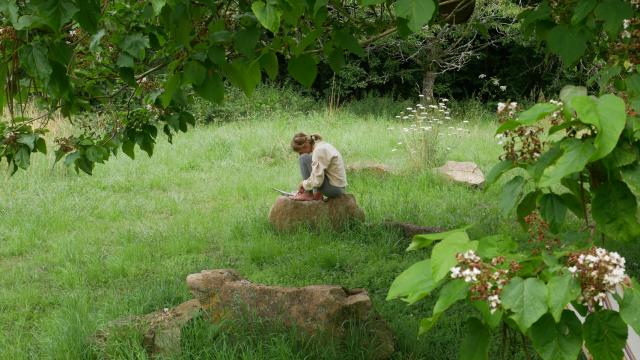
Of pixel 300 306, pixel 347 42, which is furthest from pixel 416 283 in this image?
pixel 300 306

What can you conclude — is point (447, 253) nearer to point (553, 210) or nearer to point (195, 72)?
point (553, 210)

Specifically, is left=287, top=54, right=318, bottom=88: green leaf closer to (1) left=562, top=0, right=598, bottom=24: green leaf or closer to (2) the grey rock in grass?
(1) left=562, top=0, right=598, bottom=24: green leaf

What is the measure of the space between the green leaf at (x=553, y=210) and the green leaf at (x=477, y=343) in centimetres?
40

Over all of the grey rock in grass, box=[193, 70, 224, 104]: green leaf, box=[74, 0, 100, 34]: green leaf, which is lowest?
the grey rock in grass

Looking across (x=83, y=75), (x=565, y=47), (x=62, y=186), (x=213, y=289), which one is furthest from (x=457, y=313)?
(x=62, y=186)

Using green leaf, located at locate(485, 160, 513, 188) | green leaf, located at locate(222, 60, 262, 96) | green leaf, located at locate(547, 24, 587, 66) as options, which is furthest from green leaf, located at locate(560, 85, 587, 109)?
Answer: green leaf, located at locate(222, 60, 262, 96)

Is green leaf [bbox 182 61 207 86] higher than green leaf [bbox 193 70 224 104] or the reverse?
higher

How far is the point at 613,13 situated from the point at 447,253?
3.55 ft

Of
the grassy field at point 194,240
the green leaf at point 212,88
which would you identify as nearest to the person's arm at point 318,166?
the grassy field at point 194,240

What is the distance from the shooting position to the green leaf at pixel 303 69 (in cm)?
257

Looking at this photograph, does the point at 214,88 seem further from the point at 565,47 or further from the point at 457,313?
the point at 457,313

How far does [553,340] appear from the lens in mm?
1497

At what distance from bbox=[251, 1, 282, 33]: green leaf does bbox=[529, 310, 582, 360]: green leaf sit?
110cm

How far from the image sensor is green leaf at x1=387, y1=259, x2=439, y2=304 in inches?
58.3
